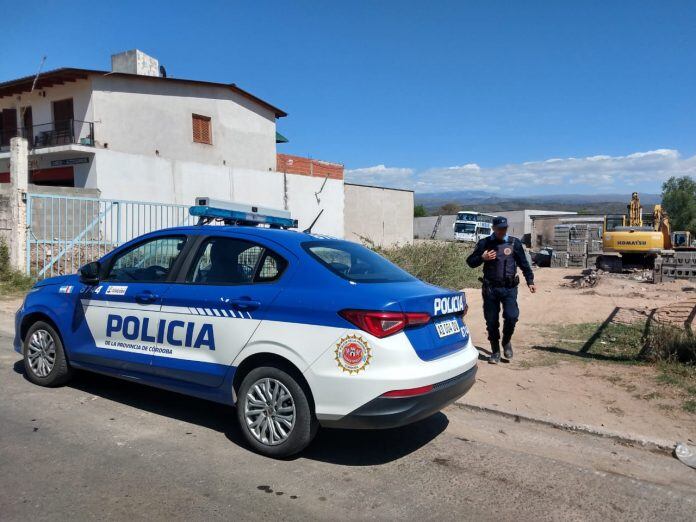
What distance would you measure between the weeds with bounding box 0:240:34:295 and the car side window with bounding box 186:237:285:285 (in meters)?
10.1

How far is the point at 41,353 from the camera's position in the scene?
5.50m

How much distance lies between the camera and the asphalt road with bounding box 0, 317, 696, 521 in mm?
3334

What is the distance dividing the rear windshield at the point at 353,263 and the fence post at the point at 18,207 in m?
11.4

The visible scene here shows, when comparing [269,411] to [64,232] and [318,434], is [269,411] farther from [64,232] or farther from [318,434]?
[64,232]

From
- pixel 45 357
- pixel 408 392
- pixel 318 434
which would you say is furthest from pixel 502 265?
pixel 45 357

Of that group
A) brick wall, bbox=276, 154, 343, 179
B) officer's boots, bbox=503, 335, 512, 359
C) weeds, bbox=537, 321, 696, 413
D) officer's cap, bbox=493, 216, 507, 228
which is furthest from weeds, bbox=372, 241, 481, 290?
brick wall, bbox=276, 154, 343, 179

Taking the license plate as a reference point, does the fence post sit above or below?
above

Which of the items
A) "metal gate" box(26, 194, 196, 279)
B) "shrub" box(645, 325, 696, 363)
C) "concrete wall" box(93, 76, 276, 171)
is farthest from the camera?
"concrete wall" box(93, 76, 276, 171)

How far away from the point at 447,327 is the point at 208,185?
23936mm

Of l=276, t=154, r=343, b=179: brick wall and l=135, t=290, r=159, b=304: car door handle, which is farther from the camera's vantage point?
l=276, t=154, r=343, b=179: brick wall

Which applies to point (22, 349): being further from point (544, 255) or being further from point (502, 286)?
point (544, 255)

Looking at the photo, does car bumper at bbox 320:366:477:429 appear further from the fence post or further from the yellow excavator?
the yellow excavator

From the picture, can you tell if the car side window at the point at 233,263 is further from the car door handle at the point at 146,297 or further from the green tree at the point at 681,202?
the green tree at the point at 681,202

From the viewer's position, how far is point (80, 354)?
5141 millimetres
